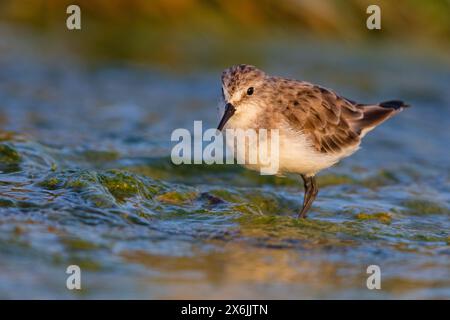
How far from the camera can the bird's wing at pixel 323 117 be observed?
8289 mm

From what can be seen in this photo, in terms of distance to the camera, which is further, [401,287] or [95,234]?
[95,234]

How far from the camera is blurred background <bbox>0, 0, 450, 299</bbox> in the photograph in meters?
6.16

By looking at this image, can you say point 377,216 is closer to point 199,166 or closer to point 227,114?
point 227,114

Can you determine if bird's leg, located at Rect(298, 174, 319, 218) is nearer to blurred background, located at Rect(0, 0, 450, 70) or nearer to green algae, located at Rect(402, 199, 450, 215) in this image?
green algae, located at Rect(402, 199, 450, 215)

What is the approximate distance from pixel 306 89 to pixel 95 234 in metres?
3.04

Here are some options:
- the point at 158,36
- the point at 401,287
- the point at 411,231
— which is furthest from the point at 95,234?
the point at 158,36

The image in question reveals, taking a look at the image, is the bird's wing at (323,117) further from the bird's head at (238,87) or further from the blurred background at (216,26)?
the blurred background at (216,26)

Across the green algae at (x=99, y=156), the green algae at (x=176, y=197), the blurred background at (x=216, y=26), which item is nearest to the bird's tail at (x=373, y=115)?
the green algae at (x=176, y=197)

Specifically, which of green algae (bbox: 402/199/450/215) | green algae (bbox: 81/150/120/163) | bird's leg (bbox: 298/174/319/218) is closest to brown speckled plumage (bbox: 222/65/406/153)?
bird's leg (bbox: 298/174/319/218)

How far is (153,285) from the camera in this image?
5.77 m

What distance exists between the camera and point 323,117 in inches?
340

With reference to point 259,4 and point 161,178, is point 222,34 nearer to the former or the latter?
point 259,4

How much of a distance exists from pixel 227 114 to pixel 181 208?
97 centimetres

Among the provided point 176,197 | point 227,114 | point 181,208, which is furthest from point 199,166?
point 227,114
